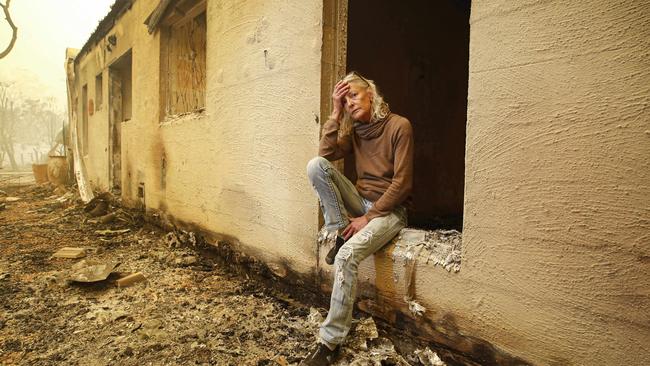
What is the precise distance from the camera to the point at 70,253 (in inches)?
169

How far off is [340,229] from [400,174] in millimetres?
589

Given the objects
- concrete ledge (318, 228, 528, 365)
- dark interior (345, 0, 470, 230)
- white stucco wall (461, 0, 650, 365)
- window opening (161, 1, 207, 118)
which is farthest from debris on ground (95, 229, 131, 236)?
white stucco wall (461, 0, 650, 365)

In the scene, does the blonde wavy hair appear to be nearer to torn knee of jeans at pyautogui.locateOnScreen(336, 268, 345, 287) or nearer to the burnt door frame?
torn knee of jeans at pyautogui.locateOnScreen(336, 268, 345, 287)

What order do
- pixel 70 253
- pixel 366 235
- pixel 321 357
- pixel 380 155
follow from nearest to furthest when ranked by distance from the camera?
pixel 321 357, pixel 366 235, pixel 380 155, pixel 70 253

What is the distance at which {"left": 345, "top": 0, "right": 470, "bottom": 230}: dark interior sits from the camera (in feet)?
13.4

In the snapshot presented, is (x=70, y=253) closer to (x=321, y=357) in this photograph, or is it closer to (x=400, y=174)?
(x=321, y=357)

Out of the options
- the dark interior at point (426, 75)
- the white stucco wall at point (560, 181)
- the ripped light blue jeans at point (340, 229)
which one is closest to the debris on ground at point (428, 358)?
the white stucco wall at point (560, 181)

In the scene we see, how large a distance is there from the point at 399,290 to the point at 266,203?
1.60m

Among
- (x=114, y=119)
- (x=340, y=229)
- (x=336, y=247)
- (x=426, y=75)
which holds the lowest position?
(x=336, y=247)

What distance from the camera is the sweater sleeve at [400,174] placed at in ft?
6.93

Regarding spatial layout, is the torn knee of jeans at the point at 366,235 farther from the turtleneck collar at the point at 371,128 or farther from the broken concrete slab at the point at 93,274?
the broken concrete slab at the point at 93,274

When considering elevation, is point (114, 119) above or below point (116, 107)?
below

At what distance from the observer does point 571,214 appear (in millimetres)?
1502

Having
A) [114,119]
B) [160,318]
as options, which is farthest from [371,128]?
[114,119]
